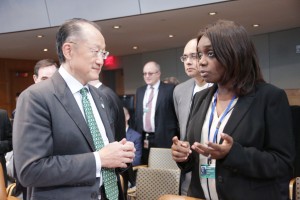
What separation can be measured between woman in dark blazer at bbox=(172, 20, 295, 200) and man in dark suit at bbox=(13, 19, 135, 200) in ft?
1.15

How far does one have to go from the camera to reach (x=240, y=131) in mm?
1417

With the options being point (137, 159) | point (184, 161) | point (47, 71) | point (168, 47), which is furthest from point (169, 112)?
point (168, 47)

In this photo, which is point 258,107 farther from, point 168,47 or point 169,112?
point 168,47

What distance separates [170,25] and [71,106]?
5674 mm

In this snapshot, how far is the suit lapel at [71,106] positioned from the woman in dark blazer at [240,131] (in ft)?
1.29

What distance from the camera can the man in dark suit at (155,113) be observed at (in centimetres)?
405

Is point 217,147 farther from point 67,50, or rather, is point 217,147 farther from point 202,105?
point 67,50

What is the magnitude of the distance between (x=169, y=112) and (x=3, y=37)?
4872mm

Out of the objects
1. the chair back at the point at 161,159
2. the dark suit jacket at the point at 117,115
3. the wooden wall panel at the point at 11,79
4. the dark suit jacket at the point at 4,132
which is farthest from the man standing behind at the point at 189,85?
the wooden wall panel at the point at 11,79

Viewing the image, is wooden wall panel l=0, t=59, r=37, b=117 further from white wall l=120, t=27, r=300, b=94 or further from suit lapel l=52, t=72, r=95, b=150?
suit lapel l=52, t=72, r=95, b=150

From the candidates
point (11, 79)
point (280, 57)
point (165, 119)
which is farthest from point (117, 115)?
point (11, 79)

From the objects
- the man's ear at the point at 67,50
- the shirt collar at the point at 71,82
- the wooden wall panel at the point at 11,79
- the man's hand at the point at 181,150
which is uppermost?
the wooden wall panel at the point at 11,79

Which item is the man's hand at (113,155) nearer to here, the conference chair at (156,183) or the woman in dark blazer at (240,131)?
the woman in dark blazer at (240,131)

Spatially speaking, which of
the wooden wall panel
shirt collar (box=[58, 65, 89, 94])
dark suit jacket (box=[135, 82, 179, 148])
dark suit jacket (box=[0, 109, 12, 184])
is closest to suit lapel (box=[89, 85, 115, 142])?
shirt collar (box=[58, 65, 89, 94])
